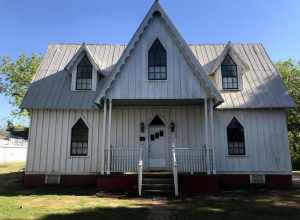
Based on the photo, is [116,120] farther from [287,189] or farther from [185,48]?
[287,189]

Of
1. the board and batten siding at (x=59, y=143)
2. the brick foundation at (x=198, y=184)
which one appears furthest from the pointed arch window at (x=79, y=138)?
the brick foundation at (x=198, y=184)

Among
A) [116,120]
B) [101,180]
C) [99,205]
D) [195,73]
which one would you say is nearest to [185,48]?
[195,73]

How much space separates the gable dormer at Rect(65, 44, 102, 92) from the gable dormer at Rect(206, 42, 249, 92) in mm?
6383

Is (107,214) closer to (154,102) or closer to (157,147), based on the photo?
(157,147)

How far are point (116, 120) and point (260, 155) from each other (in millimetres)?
7530

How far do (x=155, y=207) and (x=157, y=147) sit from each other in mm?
5550

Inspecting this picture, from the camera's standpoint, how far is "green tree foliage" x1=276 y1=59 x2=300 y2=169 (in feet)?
94.8

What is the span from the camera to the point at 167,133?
13938 mm

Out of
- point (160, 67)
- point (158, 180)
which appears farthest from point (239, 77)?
point (158, 180)

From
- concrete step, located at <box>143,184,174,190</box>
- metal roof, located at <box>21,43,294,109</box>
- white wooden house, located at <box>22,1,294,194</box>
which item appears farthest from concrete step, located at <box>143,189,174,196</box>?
metal roof, located at <box>21,43,294,109</box>

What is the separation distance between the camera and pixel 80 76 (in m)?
14.8

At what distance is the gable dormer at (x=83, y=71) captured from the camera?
47.4ft

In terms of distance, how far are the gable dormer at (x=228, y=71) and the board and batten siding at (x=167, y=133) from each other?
5.20 ft

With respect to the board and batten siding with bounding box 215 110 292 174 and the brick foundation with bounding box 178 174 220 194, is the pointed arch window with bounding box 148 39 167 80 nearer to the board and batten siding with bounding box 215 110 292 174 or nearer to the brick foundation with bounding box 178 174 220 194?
the board and batten siding with bounding box 215 110 292 174
